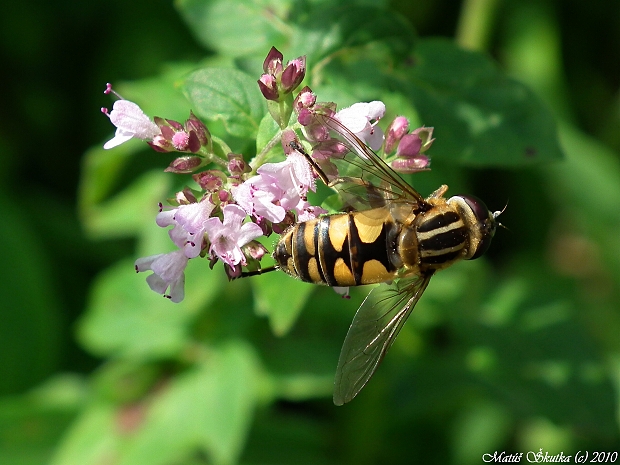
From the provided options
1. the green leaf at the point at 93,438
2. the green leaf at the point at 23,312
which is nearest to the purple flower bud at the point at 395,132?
the green leaf at the point at 93,438

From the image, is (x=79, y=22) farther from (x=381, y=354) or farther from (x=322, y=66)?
(x=381, y=354)

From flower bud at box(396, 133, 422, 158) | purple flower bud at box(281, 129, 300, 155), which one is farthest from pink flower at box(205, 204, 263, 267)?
flower bud at box(396, 133, 422, 158)

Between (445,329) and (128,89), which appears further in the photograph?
(445,329)

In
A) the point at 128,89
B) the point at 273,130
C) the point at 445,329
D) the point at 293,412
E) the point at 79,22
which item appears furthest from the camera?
the point at 79,22

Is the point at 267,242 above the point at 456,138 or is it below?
below

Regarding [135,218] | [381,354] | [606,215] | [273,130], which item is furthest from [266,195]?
[606,215]

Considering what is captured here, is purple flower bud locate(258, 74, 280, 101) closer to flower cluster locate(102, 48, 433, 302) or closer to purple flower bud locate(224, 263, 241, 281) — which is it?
flower cluster locate(102, 48, 433, 302)
